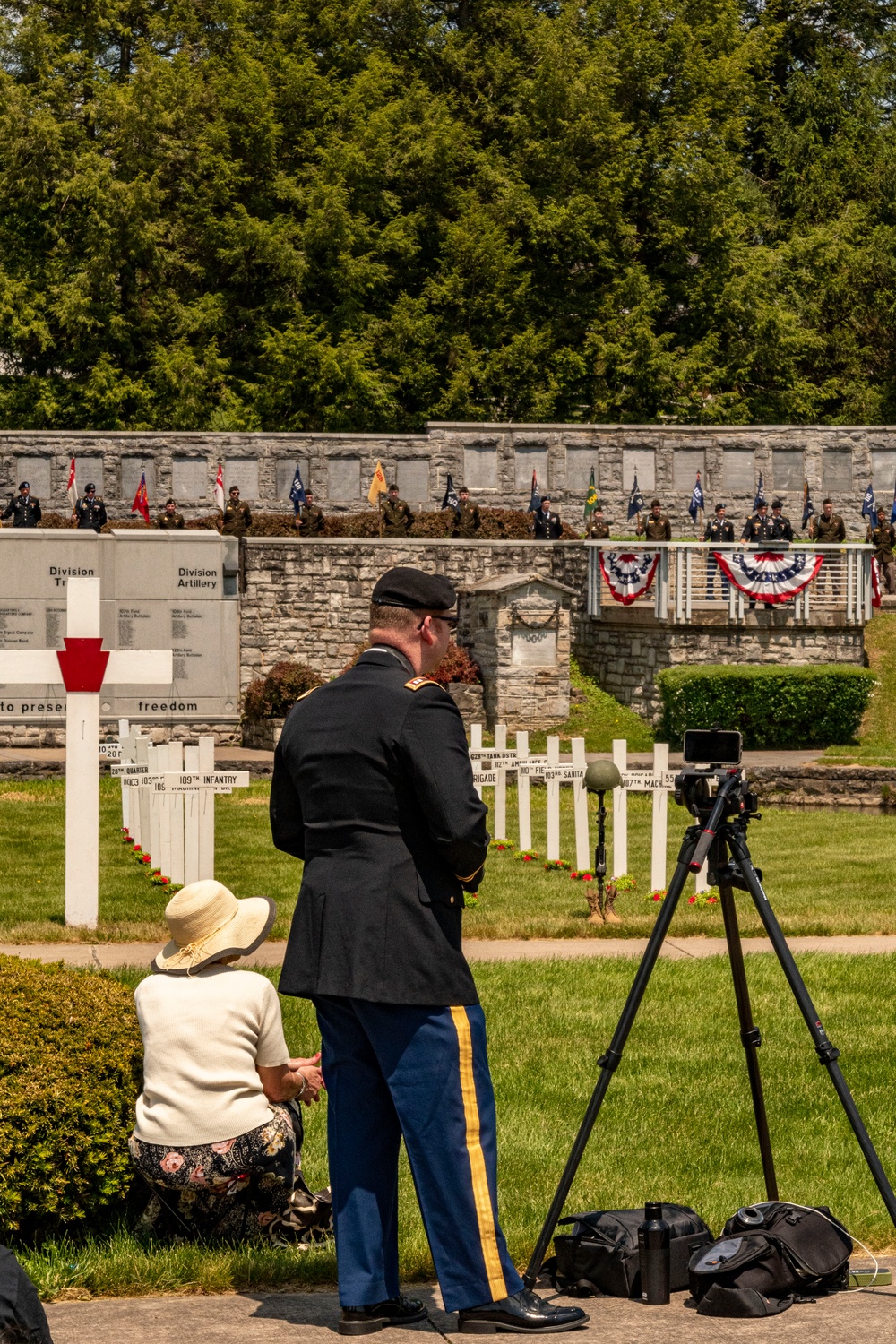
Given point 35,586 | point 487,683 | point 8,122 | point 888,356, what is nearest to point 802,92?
point 888,356

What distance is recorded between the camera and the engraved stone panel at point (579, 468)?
38.6m

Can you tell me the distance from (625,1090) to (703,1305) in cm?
280

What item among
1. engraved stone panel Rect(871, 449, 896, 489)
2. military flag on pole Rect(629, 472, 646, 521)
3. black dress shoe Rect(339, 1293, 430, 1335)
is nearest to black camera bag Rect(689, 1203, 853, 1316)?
black dress shoe Rect(339, 1293, 430, 1335)

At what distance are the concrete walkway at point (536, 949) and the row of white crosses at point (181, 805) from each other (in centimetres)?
121

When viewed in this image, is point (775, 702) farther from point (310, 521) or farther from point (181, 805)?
point (181, 805)

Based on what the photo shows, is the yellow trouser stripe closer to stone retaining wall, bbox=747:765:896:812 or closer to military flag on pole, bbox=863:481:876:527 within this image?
stone retaining wall, bbox=747:765:896:812

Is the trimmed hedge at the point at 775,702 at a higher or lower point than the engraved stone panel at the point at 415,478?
lower

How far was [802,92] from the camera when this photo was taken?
50188 millimetres

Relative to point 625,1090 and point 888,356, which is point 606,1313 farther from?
point 888,356

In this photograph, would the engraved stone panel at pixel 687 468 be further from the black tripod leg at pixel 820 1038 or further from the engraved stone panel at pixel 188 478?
the black tripod leg at pixel 820 1038

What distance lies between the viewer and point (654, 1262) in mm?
4820

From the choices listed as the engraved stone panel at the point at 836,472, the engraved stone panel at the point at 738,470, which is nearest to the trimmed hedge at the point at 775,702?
the engraved stone panel at the point at 738,470

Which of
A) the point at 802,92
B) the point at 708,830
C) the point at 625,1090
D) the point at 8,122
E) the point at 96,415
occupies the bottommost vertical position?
the point at 625,1090

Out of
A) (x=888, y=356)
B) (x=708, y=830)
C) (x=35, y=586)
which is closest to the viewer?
(x=708, y=830)
